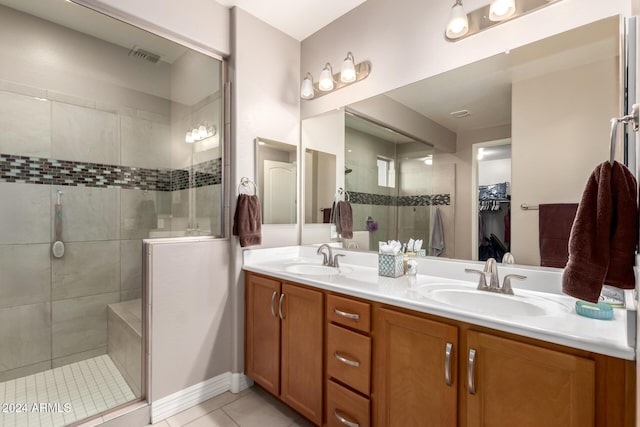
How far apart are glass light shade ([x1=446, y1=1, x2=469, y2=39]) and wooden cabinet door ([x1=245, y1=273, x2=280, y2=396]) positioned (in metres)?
1.69

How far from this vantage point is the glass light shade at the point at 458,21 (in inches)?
58.7

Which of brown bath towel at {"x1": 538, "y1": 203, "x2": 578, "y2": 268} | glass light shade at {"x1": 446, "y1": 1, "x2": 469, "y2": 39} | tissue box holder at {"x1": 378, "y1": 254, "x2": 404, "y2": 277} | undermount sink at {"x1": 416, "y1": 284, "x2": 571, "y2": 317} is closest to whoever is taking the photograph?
undermount sink at {"x1": 416, "y1": 284, "x2": 571, "y2": 317}

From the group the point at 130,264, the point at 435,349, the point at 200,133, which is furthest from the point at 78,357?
the point at 435,349

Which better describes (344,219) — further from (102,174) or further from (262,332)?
(102,174)

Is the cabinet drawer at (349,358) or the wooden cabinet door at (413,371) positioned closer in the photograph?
the wooden cabinet door at (413,371)

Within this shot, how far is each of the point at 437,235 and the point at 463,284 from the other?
32 cm

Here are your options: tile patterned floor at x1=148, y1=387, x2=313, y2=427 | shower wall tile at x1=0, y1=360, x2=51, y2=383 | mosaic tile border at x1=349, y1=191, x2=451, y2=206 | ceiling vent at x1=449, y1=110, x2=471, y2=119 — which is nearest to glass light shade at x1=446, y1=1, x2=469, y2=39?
ceiling vent at x1=449, y1=110, x2=471, y2=119

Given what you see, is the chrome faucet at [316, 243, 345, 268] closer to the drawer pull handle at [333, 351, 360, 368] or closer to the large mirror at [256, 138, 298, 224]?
the large mirror at [256, 138, 298, 224]

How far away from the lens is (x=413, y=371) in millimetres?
1172

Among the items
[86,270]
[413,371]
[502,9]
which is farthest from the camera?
[86,270]

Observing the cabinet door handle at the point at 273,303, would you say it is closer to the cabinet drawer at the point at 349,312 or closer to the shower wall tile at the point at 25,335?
the cabinet drawer at the point at 349,312

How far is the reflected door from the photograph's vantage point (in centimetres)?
228

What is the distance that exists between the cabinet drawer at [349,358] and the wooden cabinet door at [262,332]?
0.44 metres

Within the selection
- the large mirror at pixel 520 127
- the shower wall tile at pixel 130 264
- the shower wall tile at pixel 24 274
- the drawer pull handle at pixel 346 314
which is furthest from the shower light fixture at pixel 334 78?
the shower wall tile at pixel 24 274
